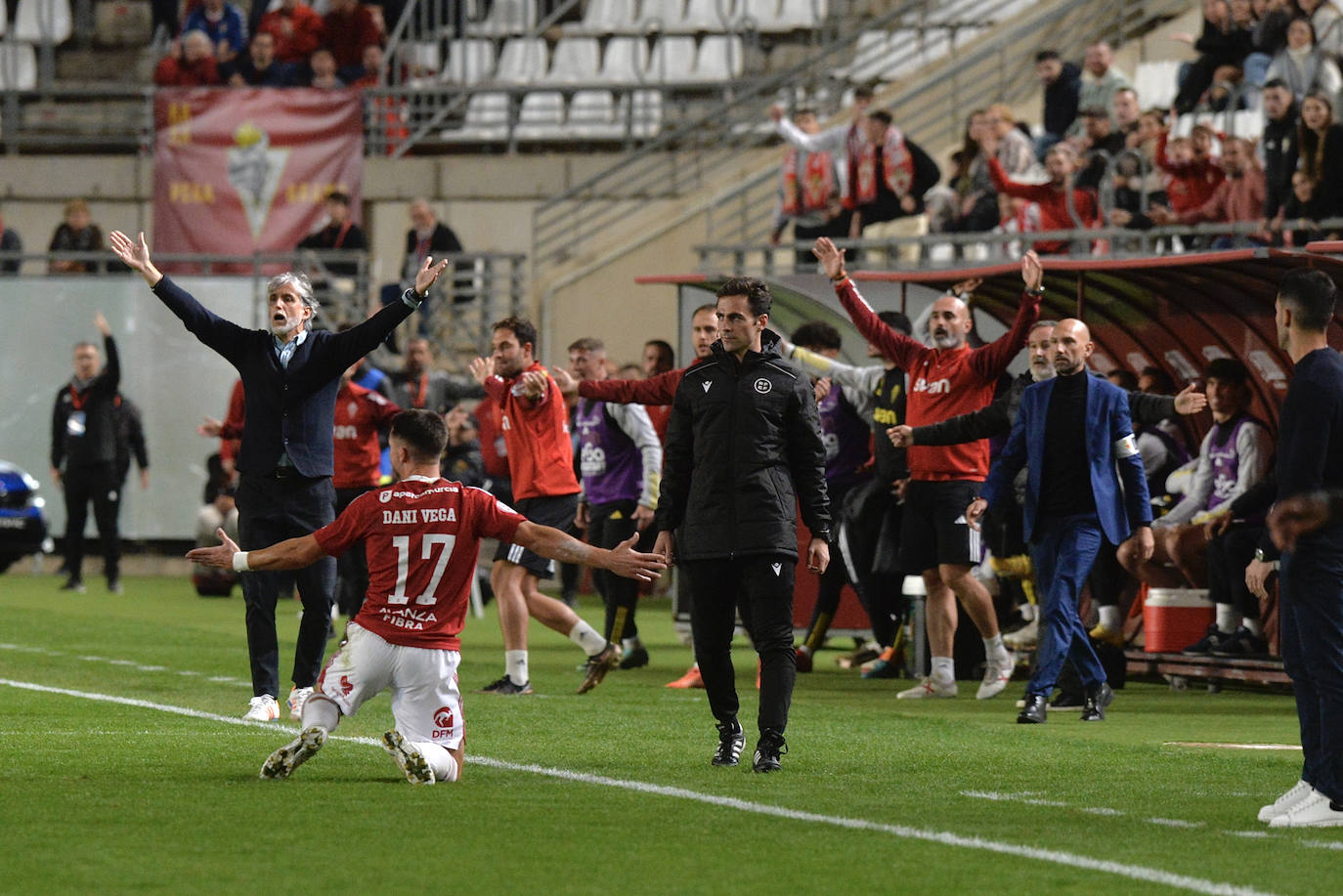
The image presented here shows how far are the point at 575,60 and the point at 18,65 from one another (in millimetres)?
7480

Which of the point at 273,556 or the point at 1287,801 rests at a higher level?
the point at 273,556

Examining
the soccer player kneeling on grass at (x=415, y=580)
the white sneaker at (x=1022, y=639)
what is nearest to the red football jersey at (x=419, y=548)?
the soccer player kneeling on grass at (x=415, y=580)

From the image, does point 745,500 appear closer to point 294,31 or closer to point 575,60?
point 294,31

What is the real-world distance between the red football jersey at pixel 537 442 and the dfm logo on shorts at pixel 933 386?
6.81 ft

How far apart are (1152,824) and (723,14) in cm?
2230

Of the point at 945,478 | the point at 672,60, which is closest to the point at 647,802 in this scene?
the point at 945,478

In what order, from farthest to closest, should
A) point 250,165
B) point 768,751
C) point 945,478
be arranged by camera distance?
point 250,165 < point 945,478 < point 768,751

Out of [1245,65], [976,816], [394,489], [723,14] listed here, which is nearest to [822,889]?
[976,816]

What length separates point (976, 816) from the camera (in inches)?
314

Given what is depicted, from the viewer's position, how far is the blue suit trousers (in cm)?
1181

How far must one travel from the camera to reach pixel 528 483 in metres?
13.2

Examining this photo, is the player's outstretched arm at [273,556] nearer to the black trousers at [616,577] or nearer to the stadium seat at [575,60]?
the black trousers at [616,577]

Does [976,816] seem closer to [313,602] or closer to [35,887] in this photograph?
[35,887]

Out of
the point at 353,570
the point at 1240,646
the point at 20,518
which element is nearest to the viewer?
the point at 1240,646
